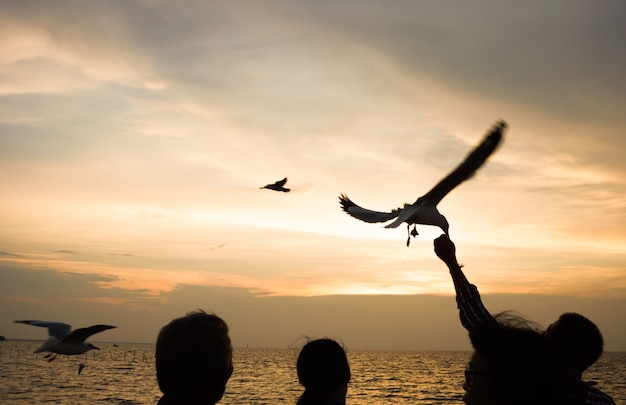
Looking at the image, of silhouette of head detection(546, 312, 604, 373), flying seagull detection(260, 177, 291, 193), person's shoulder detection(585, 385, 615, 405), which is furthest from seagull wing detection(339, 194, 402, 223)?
person's shoulder detection(585, 385, 615, 405)

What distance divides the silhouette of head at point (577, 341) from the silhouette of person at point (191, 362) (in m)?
2.14

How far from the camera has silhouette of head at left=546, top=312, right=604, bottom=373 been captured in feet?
13.1

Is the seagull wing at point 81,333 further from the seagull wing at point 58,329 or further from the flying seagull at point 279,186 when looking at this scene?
the flying seagull at point 279,186

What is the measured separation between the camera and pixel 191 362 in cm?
270

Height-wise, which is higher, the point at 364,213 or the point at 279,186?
the point at 279,186

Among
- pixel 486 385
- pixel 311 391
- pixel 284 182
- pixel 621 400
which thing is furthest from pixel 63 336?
pixel 621 400

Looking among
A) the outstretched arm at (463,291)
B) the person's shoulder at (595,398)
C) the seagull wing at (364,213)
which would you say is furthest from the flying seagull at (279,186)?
the person's shoulder at (595,398)

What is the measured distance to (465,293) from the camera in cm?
335

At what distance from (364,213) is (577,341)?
8.86 meters

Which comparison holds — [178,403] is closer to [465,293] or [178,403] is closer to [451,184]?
[465,293]

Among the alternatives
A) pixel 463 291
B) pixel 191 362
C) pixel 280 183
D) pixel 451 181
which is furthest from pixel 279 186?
pixel 191 362

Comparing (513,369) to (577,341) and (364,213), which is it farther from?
(364,213)

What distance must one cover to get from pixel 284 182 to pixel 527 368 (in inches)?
655

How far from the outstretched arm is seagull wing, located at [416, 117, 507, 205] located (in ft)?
25.4
